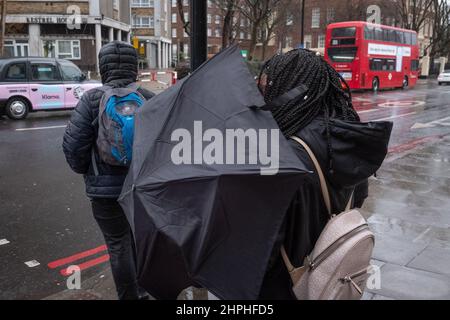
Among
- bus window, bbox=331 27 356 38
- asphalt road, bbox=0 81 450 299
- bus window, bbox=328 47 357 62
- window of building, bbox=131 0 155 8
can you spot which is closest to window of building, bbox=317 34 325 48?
window of building, bbox=131 0 155 8

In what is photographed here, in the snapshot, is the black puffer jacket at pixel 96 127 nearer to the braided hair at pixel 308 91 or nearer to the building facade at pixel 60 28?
the braided hair at pixel 308 91

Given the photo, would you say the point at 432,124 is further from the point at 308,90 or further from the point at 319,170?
the point at 319,170

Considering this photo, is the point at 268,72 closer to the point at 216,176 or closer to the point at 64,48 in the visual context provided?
the point at 216,176

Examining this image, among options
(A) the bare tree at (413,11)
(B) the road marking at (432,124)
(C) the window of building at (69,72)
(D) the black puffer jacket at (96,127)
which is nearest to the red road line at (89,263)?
(D) the black puffer jacket at (96,127)

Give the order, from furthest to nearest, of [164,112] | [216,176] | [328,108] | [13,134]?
[13,134]
[328,108]
[164,112]
[216,176]

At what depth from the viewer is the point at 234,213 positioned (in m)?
1.47

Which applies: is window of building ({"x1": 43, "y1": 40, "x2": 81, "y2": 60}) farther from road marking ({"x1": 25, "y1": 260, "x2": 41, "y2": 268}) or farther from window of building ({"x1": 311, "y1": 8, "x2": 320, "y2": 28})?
road marking ({"x1": 25, "y1": 260, "x2": 41, "y2": 268})

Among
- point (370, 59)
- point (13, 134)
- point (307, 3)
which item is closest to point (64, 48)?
point (370, 59)

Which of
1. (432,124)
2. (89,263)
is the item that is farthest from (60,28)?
(89,263)

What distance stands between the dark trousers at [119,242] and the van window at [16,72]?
12339 millimetres

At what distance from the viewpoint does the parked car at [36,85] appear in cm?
1369

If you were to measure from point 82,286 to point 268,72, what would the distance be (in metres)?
2.57

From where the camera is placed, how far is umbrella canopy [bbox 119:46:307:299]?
145 centimetres

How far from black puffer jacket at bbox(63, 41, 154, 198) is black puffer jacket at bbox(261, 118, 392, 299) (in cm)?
147
